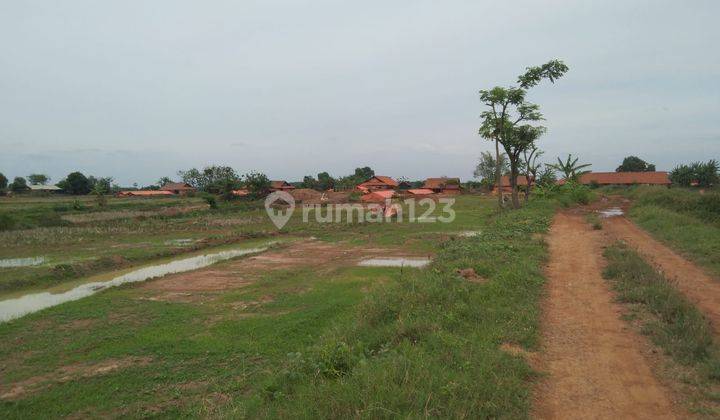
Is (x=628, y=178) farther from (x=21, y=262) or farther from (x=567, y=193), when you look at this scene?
(x=21, y=262)

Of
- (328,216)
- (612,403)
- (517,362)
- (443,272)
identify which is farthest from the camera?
(328,216)

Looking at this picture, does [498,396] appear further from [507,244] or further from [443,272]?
[507,244]

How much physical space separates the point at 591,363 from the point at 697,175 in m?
47.0

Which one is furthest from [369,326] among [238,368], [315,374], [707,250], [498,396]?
[707,250]

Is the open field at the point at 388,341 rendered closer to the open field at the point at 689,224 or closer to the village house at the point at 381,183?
the open field at the point at 689,224

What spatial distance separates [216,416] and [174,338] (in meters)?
3.32

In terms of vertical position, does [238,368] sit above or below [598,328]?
below

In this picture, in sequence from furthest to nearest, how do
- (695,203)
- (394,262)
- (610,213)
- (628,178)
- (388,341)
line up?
(628,178) → (610,213) → (695,203) → (394,262) → (388,341)

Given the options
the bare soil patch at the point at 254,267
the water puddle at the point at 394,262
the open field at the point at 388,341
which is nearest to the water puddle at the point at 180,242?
the bare soil patch at the point at 254,267

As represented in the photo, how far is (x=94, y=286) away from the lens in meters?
12.3

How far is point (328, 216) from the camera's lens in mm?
31500

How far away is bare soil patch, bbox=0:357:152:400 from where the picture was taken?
5.69 metres

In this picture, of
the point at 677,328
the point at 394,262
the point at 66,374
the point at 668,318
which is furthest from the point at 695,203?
the point at 66,374

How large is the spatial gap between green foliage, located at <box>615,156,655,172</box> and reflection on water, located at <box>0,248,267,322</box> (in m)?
71.0
